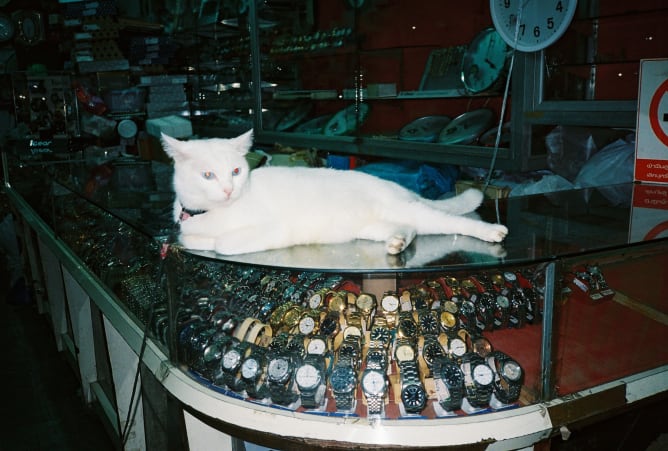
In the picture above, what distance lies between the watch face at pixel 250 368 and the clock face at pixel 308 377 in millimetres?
123

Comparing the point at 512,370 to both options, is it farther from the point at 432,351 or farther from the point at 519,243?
the point at 519,243

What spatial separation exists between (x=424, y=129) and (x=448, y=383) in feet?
7.74

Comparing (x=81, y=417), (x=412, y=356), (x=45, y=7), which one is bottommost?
(x=81, y=417)

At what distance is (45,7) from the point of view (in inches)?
263

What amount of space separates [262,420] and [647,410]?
1.14 metres

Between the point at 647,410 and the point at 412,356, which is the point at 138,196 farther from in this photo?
the point at 647,410

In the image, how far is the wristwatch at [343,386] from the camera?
54.1 inches

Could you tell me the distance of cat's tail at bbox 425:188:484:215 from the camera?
182 cm

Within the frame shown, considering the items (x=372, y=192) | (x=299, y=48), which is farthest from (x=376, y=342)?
(x=299, y=48)

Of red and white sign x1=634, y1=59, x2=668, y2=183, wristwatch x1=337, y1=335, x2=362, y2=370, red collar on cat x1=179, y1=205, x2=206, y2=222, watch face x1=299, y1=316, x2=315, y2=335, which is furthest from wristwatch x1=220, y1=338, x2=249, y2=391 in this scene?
red and white sign x1=634, y1=59, x2=668, y2=183

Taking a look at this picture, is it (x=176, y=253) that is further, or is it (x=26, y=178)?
(x=26, y=178)

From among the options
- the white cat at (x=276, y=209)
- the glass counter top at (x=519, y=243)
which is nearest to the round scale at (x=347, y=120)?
the glass counter top at (x=519, y=243)

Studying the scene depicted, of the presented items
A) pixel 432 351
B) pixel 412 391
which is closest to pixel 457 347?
pixel 432 351

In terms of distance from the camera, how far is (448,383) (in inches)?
53.6
